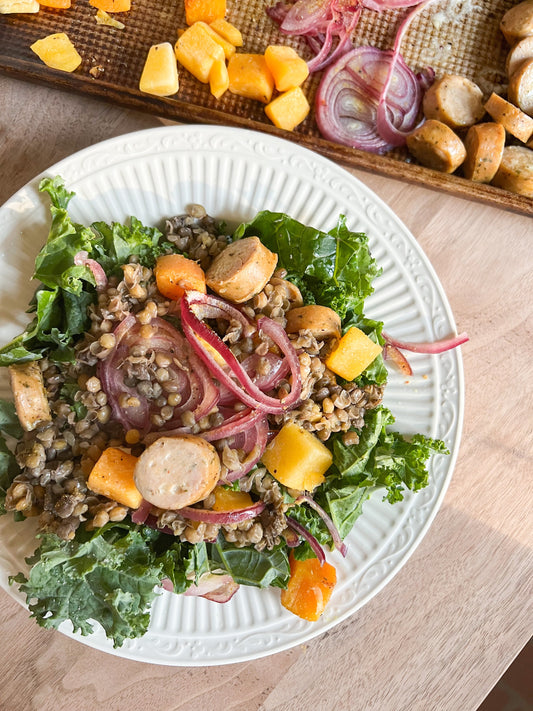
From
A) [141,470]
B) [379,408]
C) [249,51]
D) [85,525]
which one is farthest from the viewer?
[249,51]

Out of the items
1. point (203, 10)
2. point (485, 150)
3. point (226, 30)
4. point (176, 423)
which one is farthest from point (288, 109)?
point (176, 423)

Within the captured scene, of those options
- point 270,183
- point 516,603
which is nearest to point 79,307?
point 270,183

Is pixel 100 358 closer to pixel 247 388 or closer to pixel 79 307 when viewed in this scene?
pixel 79 307

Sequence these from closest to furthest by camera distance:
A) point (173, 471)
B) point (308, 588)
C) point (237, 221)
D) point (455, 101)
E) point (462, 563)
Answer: point (173, 471) → point (308, 588) → point (237, 221) → point (455, 101) → point (462, 563)

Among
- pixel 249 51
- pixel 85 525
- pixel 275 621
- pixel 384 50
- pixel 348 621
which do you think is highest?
pixel 384 50

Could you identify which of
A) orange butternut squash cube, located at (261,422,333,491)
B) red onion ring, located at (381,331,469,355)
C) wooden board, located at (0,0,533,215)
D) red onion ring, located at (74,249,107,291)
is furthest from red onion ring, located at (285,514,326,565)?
wooden board, located at (0,0,533,215)

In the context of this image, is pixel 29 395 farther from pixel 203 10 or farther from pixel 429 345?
pixel 203 10

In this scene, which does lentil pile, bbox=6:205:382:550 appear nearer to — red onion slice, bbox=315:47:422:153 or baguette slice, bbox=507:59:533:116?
red onion slice, bbox=315:47:422:153
